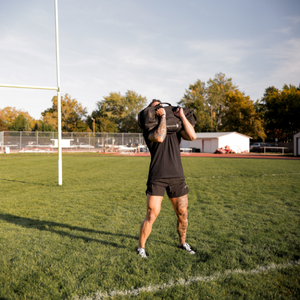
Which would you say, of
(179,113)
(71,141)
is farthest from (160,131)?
(71,141)

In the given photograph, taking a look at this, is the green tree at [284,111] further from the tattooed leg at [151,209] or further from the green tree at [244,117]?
the tattooed leg at [151,209]

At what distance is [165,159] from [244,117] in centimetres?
5872

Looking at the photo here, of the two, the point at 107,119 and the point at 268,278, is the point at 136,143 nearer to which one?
the point at 107,119

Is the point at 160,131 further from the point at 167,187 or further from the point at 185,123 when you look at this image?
the point at 167,187

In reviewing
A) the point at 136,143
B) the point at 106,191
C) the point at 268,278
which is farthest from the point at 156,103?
the point at 136,143

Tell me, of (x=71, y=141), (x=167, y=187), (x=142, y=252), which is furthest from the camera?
(x=71, y=141)

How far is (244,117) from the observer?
58.0 metres

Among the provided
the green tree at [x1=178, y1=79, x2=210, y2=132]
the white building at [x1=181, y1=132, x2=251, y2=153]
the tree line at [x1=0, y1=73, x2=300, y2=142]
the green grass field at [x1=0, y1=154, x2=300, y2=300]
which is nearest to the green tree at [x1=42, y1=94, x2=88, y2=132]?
the tree line at [x1=0, y1=73, x2=300, y2=142]

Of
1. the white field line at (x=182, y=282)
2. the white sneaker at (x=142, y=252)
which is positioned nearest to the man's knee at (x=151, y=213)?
the white sneaker at (x=142, y=252)

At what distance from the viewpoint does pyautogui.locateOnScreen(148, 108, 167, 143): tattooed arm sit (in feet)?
10.4

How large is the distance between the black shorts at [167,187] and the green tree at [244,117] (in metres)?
56.9

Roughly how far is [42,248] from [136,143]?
4196 centimetres

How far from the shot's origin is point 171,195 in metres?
3.48

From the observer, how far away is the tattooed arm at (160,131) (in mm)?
3164
